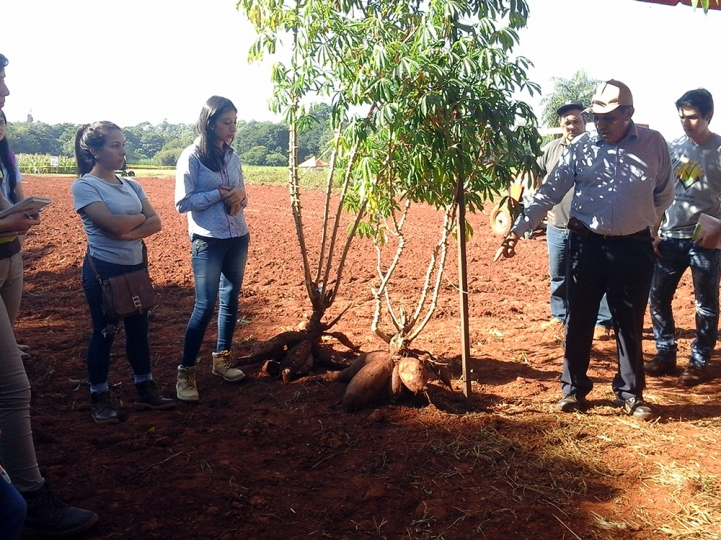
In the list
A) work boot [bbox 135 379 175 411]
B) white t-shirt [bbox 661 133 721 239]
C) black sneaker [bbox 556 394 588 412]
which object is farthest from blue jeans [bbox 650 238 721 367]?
work boot [bbox 135 379 175 411]

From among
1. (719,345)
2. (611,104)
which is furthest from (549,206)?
(719,345)

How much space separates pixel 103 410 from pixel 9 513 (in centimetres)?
190

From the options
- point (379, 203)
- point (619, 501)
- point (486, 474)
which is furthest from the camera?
point (379, 203)

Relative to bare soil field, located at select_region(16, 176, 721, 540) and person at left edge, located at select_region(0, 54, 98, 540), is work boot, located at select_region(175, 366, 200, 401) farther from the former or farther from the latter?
person at left edge, located at select_region(0, 54, 98, 540)

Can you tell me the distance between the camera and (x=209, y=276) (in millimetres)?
3912

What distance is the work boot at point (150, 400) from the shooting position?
3828 mm

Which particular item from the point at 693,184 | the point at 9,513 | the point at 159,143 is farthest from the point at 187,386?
the point at 159,143

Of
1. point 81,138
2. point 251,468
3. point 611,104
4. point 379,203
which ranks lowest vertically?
point 251,468

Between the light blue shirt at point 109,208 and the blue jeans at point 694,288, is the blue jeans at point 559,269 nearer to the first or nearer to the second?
the blue jeans at point 694,288

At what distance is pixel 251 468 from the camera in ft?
10.3

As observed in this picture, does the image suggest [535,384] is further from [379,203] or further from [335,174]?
[335,174]

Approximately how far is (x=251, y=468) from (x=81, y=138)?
6.75 feet

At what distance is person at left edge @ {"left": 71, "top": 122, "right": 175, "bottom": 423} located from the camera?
3441 mm

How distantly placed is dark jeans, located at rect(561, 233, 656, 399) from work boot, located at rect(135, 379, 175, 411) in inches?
97.4
